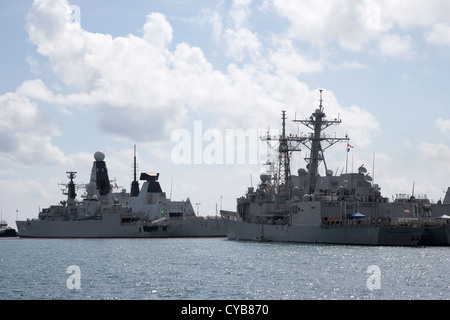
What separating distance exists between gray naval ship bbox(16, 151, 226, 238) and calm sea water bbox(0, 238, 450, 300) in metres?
35.5

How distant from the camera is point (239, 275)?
37.5 metres

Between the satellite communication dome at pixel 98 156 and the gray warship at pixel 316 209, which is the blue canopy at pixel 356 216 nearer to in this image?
the gray warship at pixel 316 209

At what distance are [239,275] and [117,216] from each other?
184 ft

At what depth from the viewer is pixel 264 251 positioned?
5509 cm

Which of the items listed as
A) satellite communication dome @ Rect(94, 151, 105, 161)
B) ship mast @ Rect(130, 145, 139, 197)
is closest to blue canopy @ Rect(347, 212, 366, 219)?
ship mast @ Rect(130, 145, 139, 197)

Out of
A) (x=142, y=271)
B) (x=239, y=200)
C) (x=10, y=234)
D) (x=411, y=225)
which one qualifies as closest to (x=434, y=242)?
(x=411, y=225)

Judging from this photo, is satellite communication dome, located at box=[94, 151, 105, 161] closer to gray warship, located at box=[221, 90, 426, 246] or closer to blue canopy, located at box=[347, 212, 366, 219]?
gray warship, located at box=[221, 90, 426, 246]

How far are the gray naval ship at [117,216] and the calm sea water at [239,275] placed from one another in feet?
116

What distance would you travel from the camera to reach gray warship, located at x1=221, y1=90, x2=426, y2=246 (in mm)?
57531

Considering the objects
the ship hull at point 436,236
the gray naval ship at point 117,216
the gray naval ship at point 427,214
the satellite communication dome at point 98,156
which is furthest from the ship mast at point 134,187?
the ship hull at point 436,236

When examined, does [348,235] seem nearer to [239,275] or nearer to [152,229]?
[239,275]

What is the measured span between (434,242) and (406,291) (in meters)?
30.5
